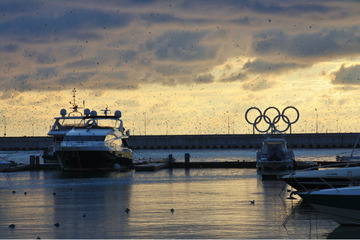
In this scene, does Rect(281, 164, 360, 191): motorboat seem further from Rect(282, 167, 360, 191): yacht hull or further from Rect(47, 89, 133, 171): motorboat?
Rect(47, 89, 133, 171): motorboat

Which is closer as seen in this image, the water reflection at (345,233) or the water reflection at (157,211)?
the water reflection at (345,233)

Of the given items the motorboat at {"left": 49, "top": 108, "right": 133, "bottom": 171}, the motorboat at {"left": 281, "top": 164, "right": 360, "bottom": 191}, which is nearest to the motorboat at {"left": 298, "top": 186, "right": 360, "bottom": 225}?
the motorboat at {"left": 281, "top": 164, "right": 360, "bottom": 191}

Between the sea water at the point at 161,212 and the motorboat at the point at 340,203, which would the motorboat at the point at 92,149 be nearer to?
the sea water at the point at 161,212

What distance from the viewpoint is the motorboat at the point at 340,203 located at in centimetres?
2352

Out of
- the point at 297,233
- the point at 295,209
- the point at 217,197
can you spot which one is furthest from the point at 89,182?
the point at 297,233

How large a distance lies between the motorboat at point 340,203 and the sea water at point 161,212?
0.39 meters

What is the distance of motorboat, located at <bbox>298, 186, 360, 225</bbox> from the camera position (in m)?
23.5

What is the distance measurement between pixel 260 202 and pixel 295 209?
2.96m

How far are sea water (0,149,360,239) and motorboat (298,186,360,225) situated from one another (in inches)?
15.4

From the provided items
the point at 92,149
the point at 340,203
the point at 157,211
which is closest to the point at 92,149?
the point at 92,149

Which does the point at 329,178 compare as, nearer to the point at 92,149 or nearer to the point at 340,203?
the point at 340,203

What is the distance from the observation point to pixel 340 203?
2372cm

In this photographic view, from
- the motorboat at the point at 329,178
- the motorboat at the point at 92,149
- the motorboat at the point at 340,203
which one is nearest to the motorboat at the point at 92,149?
the motorboat at the point at 92,149

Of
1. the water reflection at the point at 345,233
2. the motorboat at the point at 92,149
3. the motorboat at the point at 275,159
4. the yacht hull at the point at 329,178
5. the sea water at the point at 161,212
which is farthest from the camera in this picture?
the motorboat at the point at 92,149
